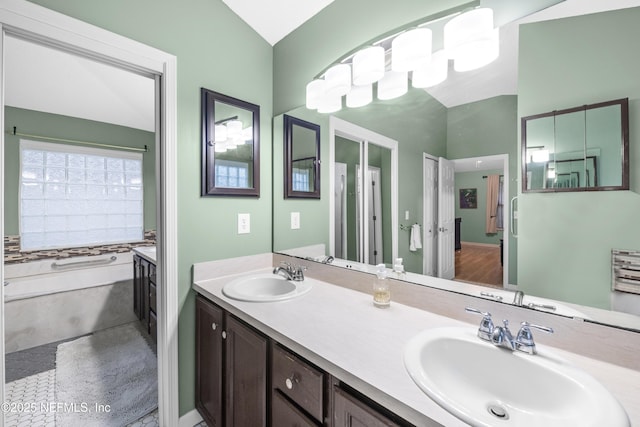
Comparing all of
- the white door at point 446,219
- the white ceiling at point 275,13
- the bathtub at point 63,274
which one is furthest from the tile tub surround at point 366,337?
the bathtub at point 63,274

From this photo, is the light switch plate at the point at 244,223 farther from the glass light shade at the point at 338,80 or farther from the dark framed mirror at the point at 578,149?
the dark framed mirror at the point at 578,149

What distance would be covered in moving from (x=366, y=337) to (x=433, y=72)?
43.9 inches

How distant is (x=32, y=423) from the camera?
→ 60.3 inches

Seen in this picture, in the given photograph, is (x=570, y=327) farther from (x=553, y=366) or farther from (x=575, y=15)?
(x=575, y=15)

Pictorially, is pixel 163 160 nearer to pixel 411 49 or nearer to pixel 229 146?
pixel 229 146

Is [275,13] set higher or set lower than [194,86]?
higher

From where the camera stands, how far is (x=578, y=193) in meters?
0.80

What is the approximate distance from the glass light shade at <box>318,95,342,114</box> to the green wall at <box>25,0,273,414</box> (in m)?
0.50

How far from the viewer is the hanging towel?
3.98 feet

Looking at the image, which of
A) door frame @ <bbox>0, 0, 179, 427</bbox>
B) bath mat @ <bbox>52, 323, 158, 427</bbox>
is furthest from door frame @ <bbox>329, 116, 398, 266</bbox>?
bath mat @ <bbox>52, 323, 158, 427</bbox>

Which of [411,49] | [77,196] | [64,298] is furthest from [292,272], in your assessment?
[77,196]

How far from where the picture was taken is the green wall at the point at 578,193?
28.2 inches

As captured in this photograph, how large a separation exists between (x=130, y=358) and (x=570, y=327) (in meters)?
2.85

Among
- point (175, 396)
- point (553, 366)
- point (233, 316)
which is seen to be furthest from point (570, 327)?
point (175, 396)
